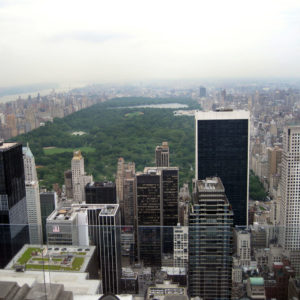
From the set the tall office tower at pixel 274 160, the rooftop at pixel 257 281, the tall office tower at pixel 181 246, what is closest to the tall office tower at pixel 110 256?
the tall office tower at pixel 181 246

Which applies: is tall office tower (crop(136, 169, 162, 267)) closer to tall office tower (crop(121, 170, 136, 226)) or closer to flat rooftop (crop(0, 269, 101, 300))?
tall office tower (crop(121, 170, 136, 226))

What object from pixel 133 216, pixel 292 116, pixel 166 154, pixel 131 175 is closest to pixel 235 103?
pixel 292 116

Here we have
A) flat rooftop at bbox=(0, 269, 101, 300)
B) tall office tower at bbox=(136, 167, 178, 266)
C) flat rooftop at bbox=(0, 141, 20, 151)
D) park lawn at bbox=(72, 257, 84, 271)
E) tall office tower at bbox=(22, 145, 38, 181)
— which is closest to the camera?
flat rooftop at bbox=(0, 269, 101, 300)

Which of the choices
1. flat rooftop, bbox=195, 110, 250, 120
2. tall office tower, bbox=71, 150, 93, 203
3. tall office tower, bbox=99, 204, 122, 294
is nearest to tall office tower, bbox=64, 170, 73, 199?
tall office tower, bbox=71, 150, 93, 203

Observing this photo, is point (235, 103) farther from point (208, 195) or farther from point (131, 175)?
point (208, 195)

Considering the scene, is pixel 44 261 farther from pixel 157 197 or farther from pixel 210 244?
pixel 157 197

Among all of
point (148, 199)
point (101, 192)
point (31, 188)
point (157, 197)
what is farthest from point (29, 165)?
point (157, 197)
